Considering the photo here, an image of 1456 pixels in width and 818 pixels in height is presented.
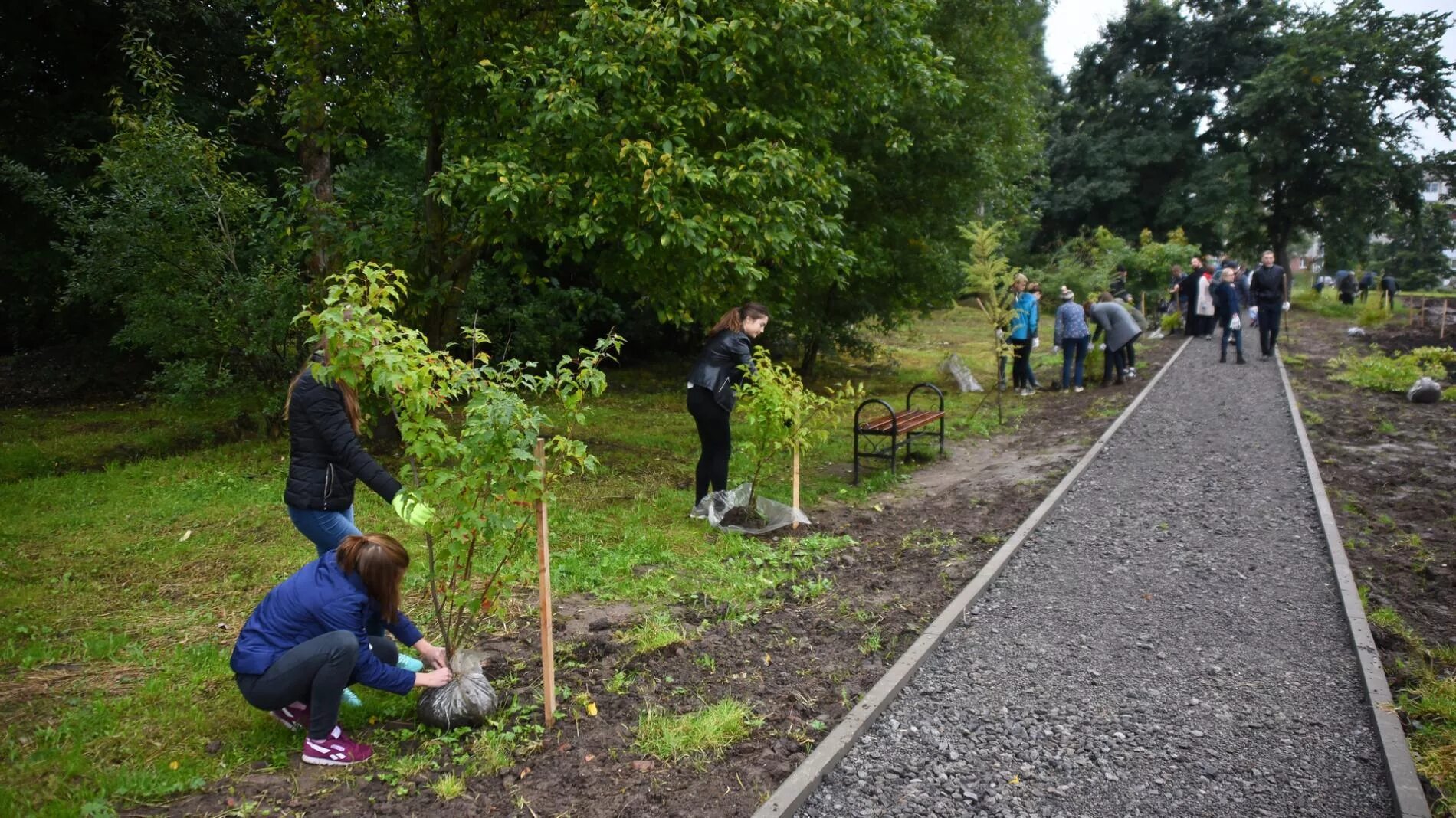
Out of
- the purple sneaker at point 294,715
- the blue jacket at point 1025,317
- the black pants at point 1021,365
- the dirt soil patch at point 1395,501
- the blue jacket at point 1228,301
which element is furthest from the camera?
the blue jacket at point 1228,301

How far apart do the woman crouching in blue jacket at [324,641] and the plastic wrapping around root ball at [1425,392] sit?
14.3 metres

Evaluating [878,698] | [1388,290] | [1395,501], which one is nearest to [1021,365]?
[1395,501]

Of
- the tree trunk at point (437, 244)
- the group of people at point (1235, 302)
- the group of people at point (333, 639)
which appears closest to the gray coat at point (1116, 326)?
the group of people at point (1235, 302)

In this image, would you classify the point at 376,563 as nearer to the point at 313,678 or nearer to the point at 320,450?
the point at 313,678

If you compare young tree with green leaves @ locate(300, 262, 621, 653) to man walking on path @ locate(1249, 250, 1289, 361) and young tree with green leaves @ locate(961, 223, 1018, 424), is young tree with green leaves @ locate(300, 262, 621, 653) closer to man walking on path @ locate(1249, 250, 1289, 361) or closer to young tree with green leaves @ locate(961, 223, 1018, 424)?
young tree with green leaves @ locate(961, 223, 1018, 424)

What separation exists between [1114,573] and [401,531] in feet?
17.5

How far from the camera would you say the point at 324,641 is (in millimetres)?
3740

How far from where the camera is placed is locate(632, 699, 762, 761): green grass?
4008mm

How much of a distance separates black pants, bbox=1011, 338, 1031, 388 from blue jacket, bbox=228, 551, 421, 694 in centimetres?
1278

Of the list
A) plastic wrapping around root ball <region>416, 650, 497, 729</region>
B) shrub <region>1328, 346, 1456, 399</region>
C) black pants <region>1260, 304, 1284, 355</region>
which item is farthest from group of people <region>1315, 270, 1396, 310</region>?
plastic wrapping around root ball <region>416, 650, 497, 729</region>

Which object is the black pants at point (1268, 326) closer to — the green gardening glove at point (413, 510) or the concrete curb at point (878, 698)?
the concrete curb at point (878, 698)

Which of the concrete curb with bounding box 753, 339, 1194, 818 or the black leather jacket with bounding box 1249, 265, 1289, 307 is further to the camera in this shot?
the black leather jacket with bounding box 1249, 265, 1289, 307

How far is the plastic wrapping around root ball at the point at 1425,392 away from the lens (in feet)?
42.2

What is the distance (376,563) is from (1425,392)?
1443 cm
